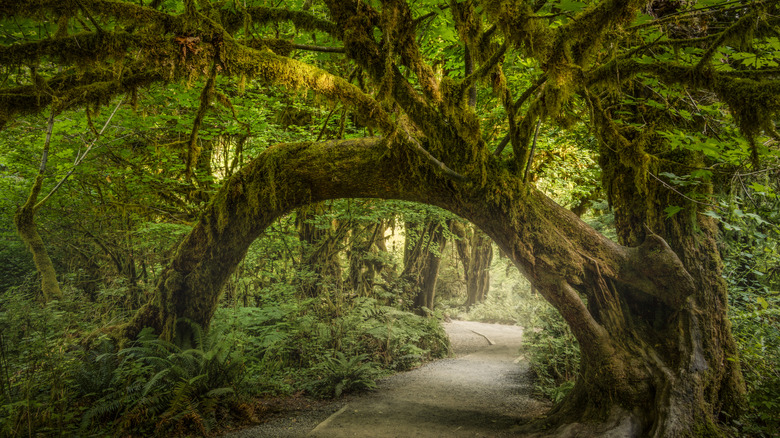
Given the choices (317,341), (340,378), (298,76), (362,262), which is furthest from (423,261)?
(298,76)

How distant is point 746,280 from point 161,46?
26.5ft

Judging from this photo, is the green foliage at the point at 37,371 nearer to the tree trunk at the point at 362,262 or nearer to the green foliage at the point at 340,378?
the green foliage at the point at 340,378

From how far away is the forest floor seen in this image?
Result: 193 inches

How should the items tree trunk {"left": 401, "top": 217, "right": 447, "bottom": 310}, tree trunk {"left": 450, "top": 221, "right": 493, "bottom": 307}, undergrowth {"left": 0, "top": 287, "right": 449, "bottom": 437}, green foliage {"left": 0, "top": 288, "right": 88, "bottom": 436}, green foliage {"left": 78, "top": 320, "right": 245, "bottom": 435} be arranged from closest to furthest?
green foliage {"left": 0, "top": 288, "right": 88, "bottom": 436}
undergrowth {"left": 0, "top": 287, "right": 449, "bottom": 437}
green foliage {"left": 78, "top": 320, "right": 245, "bottom": 435}
tree trunk {"left": 401, "top": 217, "right": 447, "bottom": 310}
tree trunk {"left": 450, "top": 221, "right": 493, "bottom": 307}

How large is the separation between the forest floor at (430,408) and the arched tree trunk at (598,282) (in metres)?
1.26

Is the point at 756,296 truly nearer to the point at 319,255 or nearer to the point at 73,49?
the point at 73,49

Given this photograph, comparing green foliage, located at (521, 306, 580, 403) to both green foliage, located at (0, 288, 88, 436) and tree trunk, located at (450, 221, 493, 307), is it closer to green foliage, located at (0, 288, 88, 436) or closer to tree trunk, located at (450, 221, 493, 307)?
green foliage, located at (0, 288, 88, 436)

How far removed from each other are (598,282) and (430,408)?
3.38 m

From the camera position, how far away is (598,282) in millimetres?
4301

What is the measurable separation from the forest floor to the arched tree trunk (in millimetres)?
1261

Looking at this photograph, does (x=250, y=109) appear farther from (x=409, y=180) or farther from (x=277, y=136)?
(x=409, y=180)

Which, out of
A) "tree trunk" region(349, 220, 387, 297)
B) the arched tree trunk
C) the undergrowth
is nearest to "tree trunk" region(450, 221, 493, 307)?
"tree trunk" region(349, 220, 387, 297)

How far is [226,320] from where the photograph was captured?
7699 millimetres

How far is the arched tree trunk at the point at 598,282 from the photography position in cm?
396
